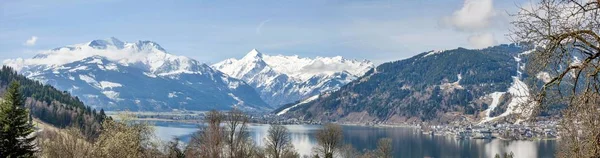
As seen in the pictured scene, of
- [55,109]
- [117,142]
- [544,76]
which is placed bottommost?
[117,142]

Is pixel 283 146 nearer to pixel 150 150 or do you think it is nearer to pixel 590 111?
pixel 150 150

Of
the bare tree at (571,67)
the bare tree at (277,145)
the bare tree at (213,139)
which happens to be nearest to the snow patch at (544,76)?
the bare tree at (571,67)

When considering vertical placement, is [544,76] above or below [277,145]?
above

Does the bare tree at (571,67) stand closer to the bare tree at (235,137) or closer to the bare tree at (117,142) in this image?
the bare tree at (117,142)

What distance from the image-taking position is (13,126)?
3534 centimetres

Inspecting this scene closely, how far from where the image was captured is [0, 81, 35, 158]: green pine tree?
35031 mm

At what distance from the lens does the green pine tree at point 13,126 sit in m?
35.0

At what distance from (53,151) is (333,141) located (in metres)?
39.5

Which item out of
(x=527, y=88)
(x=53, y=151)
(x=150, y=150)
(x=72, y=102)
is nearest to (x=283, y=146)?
(x=150, y=150)

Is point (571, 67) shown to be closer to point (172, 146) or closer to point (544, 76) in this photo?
point (544, 76)

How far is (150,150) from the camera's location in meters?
48.9

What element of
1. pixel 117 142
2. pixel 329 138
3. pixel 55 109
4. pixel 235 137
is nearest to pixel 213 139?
pixel 235 137

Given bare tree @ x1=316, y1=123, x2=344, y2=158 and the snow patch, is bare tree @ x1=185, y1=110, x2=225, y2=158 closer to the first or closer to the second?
bare tree @ x1=316, y1=123, x2=344, y2=158

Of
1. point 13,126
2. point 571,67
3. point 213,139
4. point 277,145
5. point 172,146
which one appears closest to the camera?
point 571,67
